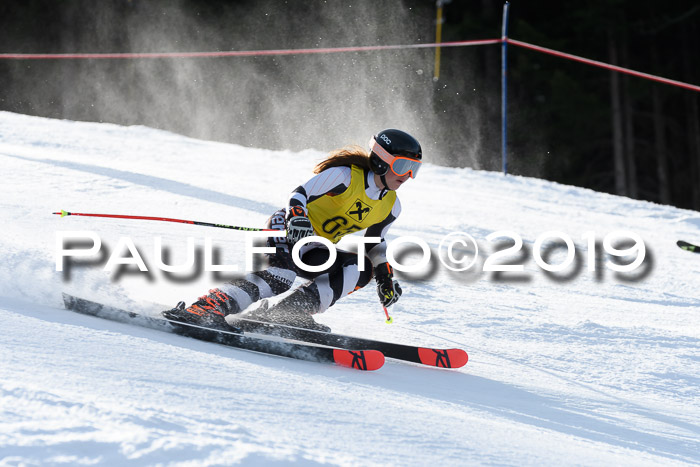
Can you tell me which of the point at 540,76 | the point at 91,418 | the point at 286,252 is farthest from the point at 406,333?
the point at 540,76

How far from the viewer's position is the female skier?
11.3 feet

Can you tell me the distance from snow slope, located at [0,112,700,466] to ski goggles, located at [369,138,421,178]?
0.84 metres

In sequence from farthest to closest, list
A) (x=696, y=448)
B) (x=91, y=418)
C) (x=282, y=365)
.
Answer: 1. (x=282, y=365)
2. (x=696, y=448)
3. (x=91, y=418)

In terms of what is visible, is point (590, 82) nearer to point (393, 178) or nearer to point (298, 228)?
point (393, 178)

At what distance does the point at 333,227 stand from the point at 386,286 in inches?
14.6

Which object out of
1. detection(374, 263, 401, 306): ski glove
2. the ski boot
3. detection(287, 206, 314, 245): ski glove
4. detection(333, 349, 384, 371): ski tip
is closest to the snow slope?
detection(333, 349, 384, 371): ski tip

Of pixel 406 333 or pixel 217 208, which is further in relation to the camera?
pixel 217 208

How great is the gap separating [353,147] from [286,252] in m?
0.59

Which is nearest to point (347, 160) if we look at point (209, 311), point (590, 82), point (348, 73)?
point (209, 311)

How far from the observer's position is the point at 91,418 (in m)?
1.76

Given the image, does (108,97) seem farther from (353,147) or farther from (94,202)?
(353,147)

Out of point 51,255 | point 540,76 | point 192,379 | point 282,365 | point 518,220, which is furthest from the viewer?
point 540,76

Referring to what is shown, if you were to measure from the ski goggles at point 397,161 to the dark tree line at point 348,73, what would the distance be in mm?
13421

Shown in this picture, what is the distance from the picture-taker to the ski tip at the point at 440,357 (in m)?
3.31
